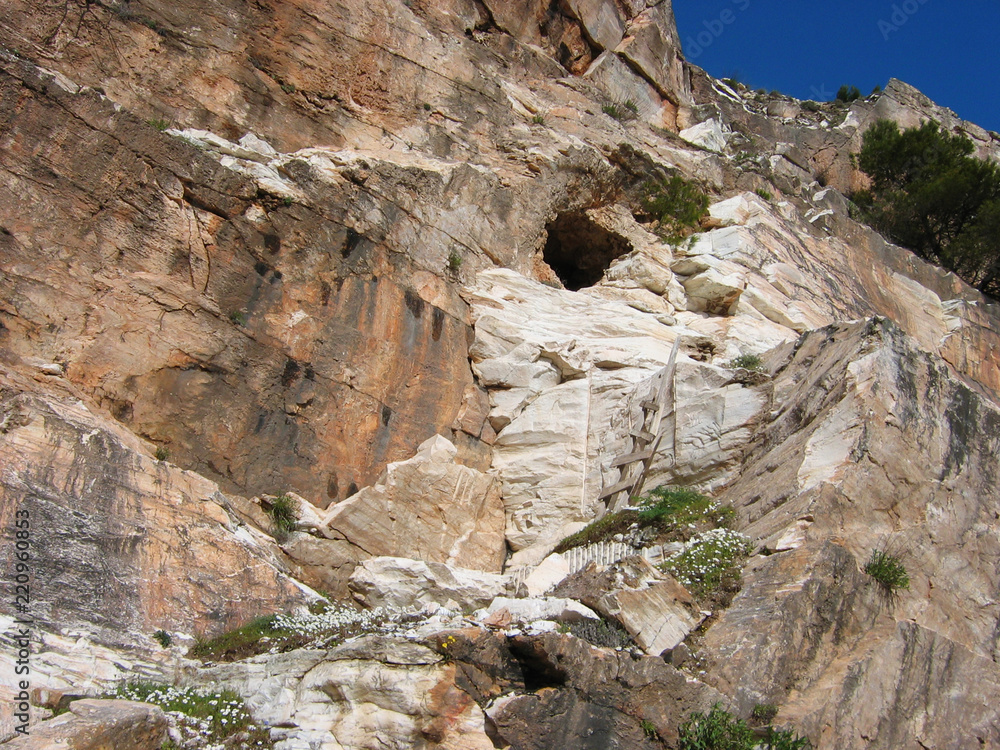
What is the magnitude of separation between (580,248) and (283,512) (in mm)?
10896

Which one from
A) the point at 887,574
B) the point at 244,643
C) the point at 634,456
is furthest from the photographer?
the point at 634,456

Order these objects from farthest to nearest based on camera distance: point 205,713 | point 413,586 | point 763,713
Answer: point 413,586 < point 763,713 < point 205,713

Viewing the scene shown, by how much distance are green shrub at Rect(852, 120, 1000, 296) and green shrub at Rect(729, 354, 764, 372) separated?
15.7 meters

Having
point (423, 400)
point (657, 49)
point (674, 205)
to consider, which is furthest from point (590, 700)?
point (657, 49)

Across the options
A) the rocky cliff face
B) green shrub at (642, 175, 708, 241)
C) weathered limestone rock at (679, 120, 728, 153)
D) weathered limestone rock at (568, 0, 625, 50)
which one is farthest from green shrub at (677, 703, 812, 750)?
weathered limestone rock at (568, 0, 625, 50)

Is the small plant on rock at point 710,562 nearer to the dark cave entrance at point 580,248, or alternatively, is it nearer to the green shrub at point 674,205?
the dark cave entrance at point 580,248

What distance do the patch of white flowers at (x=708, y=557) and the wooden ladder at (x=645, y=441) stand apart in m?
2.64

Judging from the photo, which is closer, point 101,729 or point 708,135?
point 101,729

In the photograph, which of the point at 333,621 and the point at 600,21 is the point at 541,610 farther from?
the point at 600,21

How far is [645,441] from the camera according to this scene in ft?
40.9

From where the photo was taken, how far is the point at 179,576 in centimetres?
905

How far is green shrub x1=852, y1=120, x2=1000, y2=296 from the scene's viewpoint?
85.8 feet

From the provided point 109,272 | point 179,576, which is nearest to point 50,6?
point 109,272

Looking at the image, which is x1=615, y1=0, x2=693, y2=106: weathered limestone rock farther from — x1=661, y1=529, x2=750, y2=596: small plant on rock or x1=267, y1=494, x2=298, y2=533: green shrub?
x1=661, y1=529, x2=750, y2=596: small plant on rock
